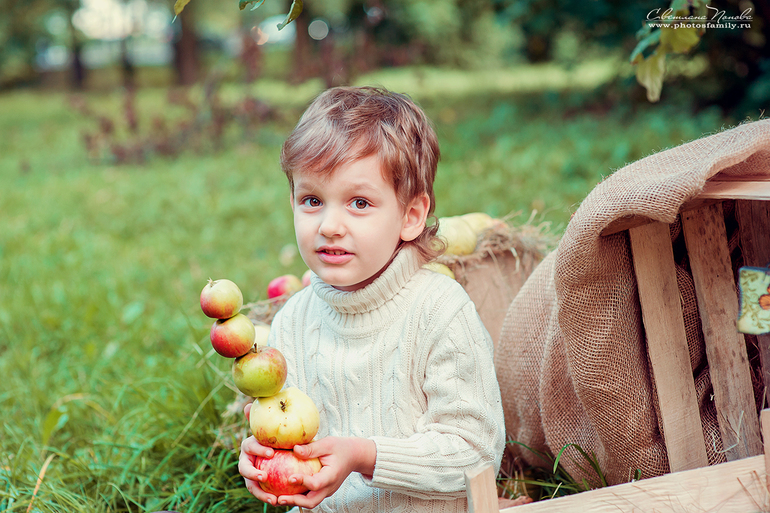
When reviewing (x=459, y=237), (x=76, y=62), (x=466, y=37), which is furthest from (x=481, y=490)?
(x=76, y=62)

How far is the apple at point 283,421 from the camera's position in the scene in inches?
52.9

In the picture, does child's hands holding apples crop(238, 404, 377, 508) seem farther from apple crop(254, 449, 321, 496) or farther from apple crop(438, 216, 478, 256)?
apple crop(438, 216, 478, 256)

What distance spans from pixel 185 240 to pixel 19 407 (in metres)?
2.44

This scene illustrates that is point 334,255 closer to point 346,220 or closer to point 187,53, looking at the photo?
point 346,220

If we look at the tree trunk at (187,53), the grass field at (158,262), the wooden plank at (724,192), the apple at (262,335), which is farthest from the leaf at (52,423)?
the tree trunk at (187,53)

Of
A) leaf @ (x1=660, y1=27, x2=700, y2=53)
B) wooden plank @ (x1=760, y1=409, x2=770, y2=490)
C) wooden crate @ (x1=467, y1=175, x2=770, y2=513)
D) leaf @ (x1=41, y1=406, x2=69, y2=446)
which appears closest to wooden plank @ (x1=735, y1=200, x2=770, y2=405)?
wooden crate @ (x1=467, y1=175, x2=770, y2=513)

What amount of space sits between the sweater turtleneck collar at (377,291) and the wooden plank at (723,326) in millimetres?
634

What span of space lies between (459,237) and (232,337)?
3.56 ft

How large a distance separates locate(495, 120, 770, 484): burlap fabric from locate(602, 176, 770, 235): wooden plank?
1.2 inches

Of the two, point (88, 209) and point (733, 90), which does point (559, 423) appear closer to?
point (88, 209)

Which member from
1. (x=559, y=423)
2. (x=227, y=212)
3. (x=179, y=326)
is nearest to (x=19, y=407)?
(x=179, y=326)

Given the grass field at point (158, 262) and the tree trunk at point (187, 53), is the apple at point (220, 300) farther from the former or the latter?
the tree trunk at point (187, 53)

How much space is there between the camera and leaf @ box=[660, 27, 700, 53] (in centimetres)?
202

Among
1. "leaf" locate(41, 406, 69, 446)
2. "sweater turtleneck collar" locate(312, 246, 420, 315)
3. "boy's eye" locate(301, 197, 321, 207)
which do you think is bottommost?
"leaf" locate(41, 406, 69, 446)
